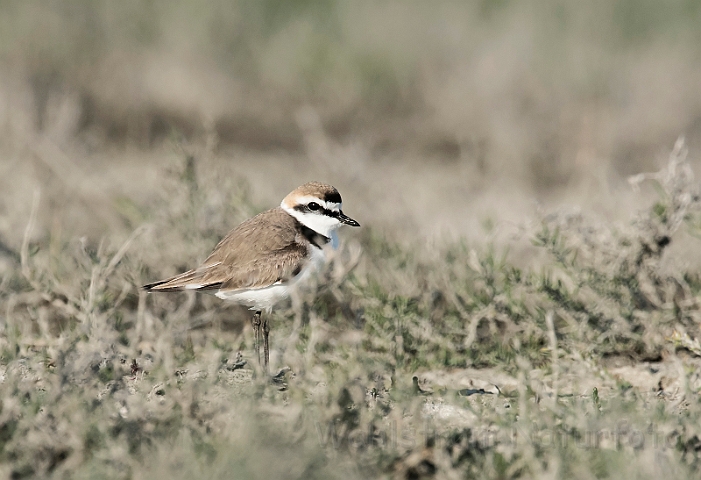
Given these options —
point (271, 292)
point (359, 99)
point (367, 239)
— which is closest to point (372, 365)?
point (271, 292)

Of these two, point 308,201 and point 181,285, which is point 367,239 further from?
point 181,285

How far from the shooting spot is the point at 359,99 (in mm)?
10867

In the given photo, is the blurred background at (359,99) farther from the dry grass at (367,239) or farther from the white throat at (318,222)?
the white throat at (318,222)

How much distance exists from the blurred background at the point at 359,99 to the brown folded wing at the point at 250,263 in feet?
5.75

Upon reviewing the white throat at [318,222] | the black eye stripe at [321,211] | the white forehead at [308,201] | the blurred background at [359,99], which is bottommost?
the white throat at [318,222]

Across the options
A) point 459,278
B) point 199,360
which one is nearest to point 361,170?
point 459,278

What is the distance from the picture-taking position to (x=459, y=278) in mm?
5586

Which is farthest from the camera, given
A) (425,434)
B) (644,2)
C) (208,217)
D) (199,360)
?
(644,2)

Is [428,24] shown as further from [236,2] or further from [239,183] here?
[239,183]

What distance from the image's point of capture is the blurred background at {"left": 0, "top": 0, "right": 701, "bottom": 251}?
755 centimetres

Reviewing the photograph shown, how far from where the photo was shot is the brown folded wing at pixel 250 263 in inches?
188

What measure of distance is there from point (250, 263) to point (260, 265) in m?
0.05

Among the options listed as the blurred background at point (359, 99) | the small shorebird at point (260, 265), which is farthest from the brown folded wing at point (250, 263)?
the blurred background at point (359, 99)

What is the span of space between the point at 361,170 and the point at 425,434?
12.2ft
